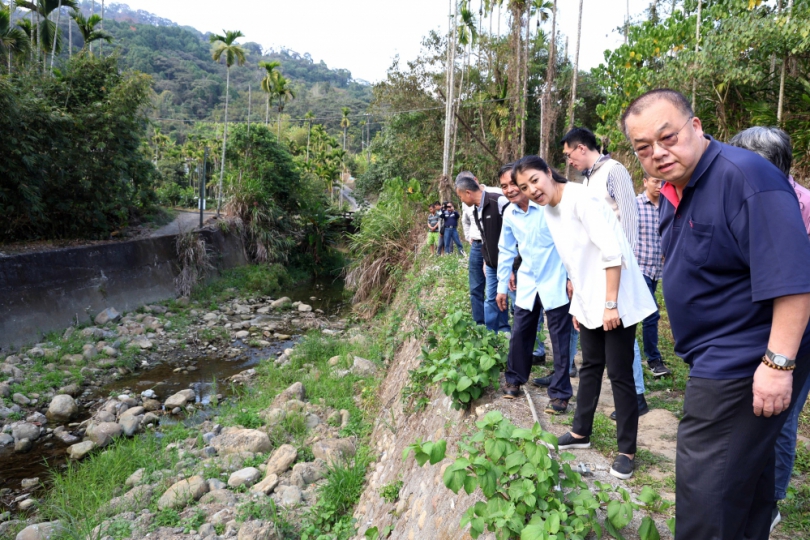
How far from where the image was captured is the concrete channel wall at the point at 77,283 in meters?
9.54

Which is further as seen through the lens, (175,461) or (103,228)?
(103,228)

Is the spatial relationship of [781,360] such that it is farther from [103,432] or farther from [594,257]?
[103,432]

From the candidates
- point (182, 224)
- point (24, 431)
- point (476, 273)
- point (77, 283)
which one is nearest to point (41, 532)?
point (24, 431)

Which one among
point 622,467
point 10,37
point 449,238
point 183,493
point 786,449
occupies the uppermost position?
point 10,37

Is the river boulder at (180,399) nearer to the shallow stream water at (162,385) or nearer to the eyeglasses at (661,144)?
the shallow stream water at (162,385)

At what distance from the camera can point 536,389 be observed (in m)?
3.96

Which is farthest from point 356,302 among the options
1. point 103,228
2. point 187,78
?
point 187,78

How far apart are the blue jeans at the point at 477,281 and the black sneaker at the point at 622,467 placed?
2.61 meters

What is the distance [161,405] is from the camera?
8.02 metres

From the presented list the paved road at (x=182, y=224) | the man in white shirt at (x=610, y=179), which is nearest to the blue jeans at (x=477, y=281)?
the man in white shirt at (x=610, y=179)

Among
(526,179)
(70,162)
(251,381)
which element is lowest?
(251,381)

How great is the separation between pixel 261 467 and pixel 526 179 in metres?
4.28

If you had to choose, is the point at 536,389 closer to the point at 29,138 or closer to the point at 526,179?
the point at 526,179

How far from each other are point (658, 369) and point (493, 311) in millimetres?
1472
